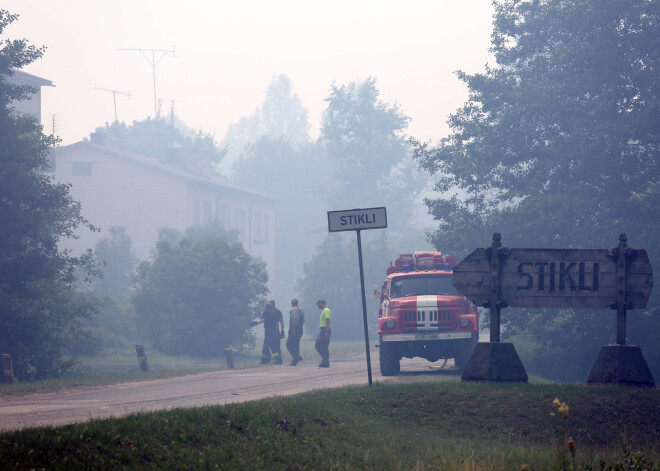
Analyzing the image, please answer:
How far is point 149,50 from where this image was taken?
8394 cm

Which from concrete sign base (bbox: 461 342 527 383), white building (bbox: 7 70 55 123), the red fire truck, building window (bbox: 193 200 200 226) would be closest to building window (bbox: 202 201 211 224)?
building window (bbox: 193 200 200 226)

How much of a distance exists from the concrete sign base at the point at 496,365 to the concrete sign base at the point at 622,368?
1236 mm

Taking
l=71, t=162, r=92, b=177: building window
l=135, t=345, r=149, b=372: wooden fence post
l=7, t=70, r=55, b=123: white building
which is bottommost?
l=135, t=345, r=149, b=372: wooden fence post

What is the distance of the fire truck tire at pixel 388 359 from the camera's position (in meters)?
22.8

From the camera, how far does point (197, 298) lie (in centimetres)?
3838

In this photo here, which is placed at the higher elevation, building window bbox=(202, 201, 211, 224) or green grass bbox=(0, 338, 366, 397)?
building window bbox=(202, 201, 211, 224)

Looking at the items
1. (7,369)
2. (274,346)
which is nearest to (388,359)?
(274,346)

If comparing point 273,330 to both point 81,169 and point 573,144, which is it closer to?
point 573,144

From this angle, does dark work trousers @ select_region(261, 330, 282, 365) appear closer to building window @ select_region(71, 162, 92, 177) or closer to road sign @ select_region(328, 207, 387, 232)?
road sign @ select_region(328, 207, 387, 232)

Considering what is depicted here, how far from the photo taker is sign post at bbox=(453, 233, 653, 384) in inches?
588

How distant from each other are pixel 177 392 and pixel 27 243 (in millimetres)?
12022

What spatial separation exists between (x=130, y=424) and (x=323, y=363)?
60.4 feet

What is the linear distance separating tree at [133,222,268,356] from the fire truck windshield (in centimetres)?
1562

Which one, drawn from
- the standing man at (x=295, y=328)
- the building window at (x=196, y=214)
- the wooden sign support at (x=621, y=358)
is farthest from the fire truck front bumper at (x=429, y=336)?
the building window at (x=196, y=214)
